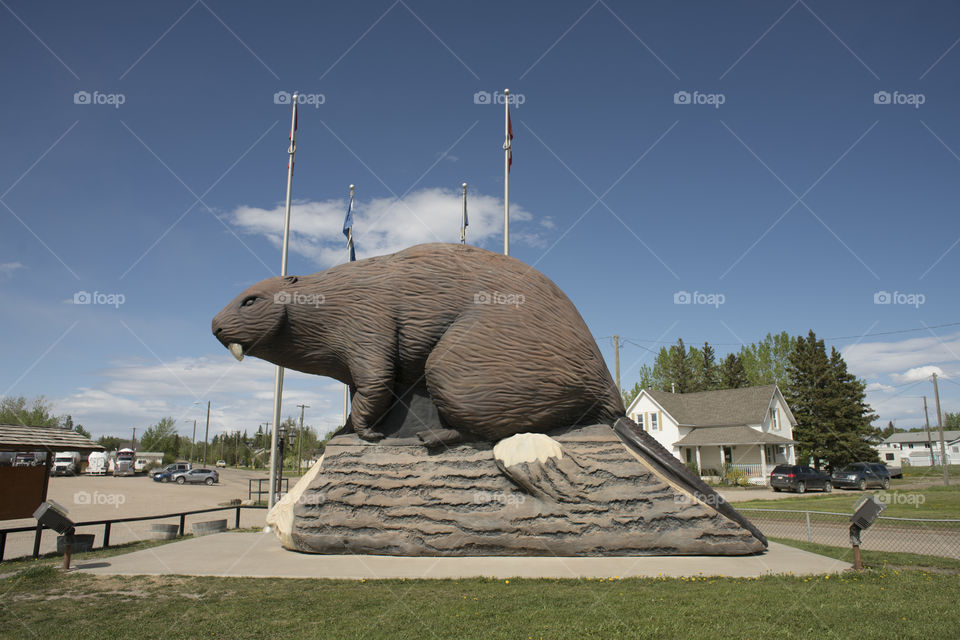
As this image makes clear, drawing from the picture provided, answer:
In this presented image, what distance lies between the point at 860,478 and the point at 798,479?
3.71 m

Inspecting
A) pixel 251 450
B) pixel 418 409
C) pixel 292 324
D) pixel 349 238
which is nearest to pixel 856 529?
pixel 418 409

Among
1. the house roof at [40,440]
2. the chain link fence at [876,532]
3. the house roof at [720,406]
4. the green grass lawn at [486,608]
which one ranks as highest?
the house roof at [720,406]

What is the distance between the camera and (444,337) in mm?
7199

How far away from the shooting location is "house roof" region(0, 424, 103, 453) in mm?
8664

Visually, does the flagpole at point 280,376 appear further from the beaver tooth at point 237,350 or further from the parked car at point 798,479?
the parked car at point 798,479

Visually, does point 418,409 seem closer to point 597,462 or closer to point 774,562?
point 597,462

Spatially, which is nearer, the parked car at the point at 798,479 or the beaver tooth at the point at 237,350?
the beaver tooth at the point at 237,350

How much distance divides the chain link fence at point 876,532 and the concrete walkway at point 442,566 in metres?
2.12

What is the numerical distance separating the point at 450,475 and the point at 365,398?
4.91ft

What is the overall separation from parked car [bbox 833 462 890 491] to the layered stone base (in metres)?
21.6

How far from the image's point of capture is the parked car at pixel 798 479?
73.9 ft

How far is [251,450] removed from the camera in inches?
2559

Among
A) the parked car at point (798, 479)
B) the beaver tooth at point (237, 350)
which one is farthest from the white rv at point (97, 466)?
the parked car at point (798, 479)

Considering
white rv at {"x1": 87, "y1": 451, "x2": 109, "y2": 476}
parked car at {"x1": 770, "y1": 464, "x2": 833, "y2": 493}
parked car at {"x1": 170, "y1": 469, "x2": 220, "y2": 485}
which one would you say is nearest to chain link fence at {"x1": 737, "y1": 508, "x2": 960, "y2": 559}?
parked car at {"x1": 770, "y1": 464, "x2": 833, "y2": 493}
